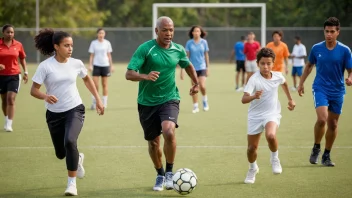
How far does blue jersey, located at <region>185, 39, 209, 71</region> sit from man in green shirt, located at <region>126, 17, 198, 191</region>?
374 inches

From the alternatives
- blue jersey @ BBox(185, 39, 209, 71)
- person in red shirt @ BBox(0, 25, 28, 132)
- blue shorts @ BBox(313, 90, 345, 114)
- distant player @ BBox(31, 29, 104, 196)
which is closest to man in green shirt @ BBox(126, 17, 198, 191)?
distant player @ BBox(31, 29, 104, 196)

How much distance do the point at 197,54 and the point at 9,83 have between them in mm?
5744

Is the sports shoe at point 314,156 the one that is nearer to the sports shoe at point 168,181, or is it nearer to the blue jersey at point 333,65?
the blue jersey at point 333,65

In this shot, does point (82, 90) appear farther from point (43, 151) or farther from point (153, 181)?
point (153, 181)

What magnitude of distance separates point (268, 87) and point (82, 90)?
57.3 ft

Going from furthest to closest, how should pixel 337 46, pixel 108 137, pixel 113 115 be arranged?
pixel 113 115 → pixel 108 137 → pixel 337 46

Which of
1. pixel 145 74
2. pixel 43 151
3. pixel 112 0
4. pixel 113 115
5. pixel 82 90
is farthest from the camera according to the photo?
pixel 112 0

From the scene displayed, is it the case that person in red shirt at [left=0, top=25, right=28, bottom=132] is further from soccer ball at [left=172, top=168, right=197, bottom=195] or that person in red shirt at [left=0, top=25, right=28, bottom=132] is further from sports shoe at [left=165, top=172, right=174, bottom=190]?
soccer ball at [left=172, top=168, right=197, bottom=195]

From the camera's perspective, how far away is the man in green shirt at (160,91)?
27.7 ft

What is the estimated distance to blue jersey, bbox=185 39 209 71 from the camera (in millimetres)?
18359

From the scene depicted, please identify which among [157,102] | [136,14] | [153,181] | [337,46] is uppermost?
[136,14]

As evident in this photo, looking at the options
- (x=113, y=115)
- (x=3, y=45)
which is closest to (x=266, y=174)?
(x=3, y=45)

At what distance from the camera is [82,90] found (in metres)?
25.9

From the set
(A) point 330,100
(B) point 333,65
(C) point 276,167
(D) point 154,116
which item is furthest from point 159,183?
(B) point 333,65
